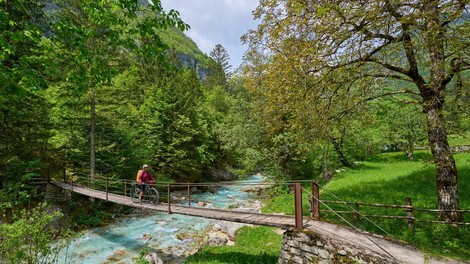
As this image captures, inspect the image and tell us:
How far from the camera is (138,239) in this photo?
12.8 metres

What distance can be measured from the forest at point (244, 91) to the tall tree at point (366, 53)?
0.05 meters

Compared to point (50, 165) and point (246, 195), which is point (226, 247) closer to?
point (246, 195)

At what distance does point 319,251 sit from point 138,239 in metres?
9.69

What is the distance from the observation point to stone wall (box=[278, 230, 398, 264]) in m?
5.77

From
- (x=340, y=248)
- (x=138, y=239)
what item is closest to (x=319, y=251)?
(x=340, y=248)

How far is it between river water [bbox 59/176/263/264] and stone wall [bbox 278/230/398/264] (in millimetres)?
5756

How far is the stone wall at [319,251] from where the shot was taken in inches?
227

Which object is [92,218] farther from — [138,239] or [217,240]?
[217,240]

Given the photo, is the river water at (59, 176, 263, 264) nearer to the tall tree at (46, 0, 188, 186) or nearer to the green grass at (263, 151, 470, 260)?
the green grass at (263, 151, 470, 260)

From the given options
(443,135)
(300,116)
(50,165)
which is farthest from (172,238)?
(443,135)


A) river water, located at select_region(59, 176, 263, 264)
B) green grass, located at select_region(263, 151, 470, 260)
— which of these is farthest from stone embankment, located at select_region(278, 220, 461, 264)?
river water, located at select_region(59, 176, 263, 264)

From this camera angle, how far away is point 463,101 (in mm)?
6816

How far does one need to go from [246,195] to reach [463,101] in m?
17.1

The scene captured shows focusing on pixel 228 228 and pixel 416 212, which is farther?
pixel 228 228
